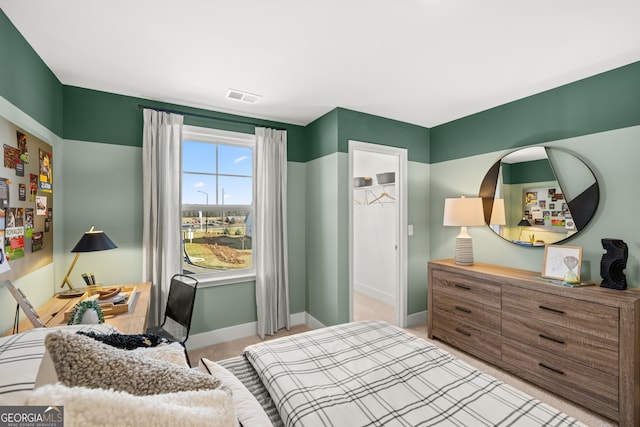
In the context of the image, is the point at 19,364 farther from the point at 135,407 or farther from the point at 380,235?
the point at 380,235

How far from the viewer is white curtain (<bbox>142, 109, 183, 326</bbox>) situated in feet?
8.73

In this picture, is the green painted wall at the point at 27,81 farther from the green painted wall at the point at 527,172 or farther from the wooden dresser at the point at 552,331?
the green painted wall at the point at 527,172

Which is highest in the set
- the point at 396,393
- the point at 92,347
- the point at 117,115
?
the point at 117,115

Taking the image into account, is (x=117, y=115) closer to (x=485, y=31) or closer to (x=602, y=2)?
(x=485, y=31)

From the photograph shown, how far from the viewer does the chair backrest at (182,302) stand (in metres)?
2.19

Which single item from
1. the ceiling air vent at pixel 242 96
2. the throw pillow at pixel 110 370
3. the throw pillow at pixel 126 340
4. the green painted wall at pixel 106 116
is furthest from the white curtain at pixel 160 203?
the throw pillow at pixel 110 370

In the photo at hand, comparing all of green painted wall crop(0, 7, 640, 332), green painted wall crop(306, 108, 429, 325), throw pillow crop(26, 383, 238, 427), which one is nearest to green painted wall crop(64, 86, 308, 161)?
green painted wall crop(0, 7, 640, 332)

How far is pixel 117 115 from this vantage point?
265cm

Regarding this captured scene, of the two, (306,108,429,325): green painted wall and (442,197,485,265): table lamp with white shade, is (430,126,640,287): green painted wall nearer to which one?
(442,197,485,265): table lamp with white shade

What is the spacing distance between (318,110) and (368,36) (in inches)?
52.9

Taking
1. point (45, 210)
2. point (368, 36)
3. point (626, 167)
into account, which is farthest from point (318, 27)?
point (626, 167)

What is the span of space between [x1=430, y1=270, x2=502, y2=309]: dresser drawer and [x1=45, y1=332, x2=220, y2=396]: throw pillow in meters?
2.61

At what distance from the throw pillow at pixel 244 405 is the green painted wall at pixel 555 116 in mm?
3176

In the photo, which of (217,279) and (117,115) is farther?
(217,279)
